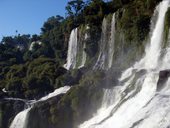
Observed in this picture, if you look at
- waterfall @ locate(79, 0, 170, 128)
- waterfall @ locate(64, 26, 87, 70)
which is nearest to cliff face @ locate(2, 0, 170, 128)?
waterfall @ locate(79, 0, 170, 128)

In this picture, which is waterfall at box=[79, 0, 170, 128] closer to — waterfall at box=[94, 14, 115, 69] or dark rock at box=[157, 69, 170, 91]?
dark rock at box=[157, 69, 170, 91]

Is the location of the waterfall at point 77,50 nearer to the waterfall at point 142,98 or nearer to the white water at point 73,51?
the white water at point 73,51

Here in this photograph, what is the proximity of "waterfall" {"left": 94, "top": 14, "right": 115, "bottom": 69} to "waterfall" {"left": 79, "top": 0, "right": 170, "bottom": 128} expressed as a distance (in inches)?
213

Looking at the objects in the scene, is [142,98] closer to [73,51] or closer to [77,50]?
[77,50]

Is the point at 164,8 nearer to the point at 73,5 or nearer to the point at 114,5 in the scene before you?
the point at 114,5

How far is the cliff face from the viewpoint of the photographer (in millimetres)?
30422

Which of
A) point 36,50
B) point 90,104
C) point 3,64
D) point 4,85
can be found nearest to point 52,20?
point 36,50

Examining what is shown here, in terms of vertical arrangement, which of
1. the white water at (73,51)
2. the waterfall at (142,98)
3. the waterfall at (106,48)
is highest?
the white water at (73,51)

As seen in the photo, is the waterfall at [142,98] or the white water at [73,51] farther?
the white water at [73,51]

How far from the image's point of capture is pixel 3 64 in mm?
64375

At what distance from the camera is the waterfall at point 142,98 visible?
21875mm

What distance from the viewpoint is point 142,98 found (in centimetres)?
2488

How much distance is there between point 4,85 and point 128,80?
73.4ft

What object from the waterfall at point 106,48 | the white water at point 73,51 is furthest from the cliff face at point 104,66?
the white water at point 73,51
